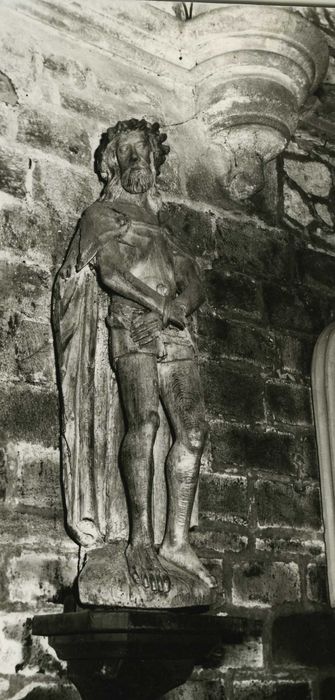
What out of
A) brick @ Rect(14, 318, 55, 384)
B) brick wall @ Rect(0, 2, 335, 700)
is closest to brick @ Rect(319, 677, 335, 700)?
brick wall @ Rect(0, 2, 335, 700)

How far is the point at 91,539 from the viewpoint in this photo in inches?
108

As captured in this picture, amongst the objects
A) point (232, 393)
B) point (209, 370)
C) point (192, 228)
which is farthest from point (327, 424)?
point (192, 228)

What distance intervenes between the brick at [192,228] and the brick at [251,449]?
687 mm

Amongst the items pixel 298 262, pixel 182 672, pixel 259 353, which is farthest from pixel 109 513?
pixel 298 262

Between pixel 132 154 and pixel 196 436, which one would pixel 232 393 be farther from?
pixel 132 154

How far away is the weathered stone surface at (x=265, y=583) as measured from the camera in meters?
3.26

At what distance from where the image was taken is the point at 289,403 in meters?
3.67

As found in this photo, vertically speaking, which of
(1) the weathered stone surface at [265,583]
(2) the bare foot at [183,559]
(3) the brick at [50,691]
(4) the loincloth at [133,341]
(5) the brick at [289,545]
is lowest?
(3) the brick at [50,691]

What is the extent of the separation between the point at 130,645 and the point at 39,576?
1.25 ft

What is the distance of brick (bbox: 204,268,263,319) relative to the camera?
3.55m

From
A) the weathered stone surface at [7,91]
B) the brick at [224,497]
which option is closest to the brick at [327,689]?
the brick at [224,497]

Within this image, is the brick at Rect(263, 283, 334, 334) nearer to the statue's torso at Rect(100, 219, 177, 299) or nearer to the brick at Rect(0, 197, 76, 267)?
the statue's torso at Rect(100, 219, 177, 299)

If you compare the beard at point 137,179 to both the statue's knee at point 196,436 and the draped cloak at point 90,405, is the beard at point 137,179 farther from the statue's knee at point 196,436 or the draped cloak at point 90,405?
the statue's knee at point 196,436

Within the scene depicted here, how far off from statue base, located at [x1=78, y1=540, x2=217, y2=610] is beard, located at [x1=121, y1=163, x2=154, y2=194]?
1133 millimetres
